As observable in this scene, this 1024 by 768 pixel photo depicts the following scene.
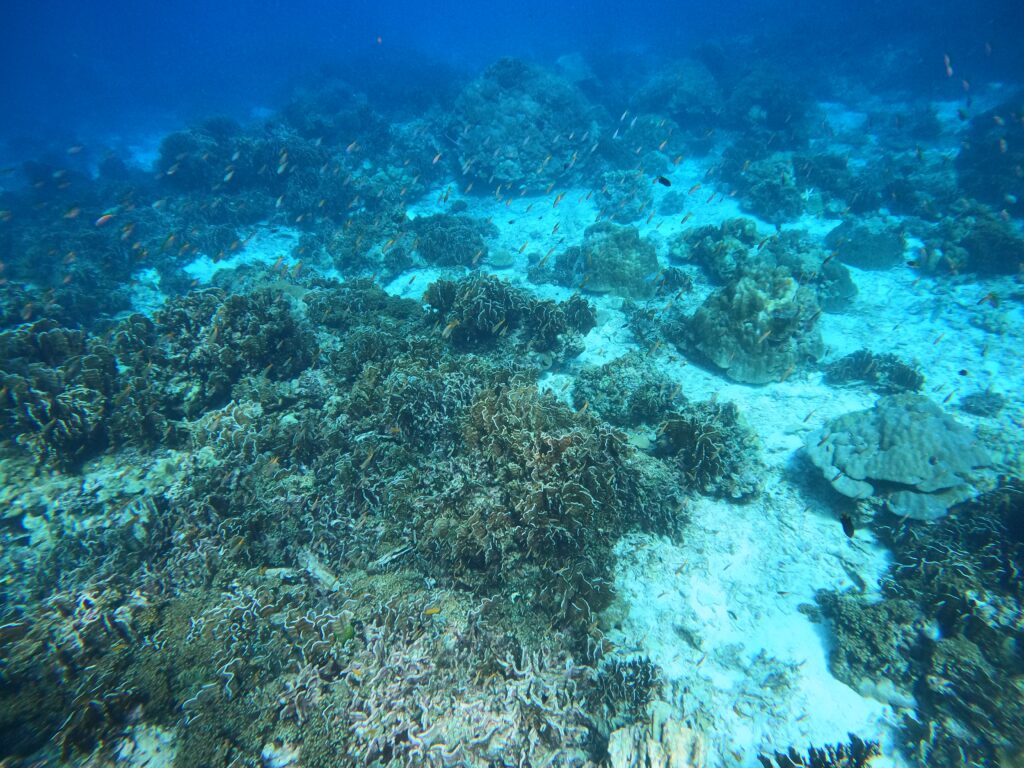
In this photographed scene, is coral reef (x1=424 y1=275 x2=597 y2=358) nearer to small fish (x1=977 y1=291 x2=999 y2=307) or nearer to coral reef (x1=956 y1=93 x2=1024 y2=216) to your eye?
small fish (x1=977 y1=291 x2=999 y2=307)

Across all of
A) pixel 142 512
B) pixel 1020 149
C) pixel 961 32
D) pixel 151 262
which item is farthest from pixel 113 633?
pixel 961 32

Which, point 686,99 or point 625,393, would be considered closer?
point 625,393

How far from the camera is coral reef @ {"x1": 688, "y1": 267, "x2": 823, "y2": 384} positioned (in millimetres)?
9094

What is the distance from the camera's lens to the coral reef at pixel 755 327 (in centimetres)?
909

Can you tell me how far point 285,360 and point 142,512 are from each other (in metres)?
3.28

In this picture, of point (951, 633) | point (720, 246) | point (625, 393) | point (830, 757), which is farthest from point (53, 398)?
point (720, 246)

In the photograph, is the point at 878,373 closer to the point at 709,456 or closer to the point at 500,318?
the point at 709,456

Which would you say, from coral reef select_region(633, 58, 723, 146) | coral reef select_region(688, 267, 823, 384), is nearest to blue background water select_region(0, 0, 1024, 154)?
coral reef select_region(633, 58, 723, 146)

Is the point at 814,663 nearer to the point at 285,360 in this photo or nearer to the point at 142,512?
the point at 142,512

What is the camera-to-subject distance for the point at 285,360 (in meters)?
7.83

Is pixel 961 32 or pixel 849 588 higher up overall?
pixel 961 32

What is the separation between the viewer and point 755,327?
9.12 meters

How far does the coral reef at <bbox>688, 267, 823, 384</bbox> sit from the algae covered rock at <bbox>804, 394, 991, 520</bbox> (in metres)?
2.46

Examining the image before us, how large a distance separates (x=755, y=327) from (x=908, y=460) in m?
3.81
